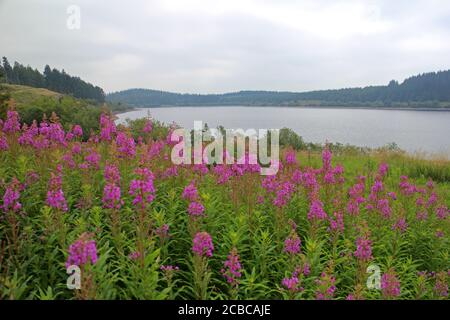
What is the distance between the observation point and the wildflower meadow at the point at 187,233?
11.8 ft

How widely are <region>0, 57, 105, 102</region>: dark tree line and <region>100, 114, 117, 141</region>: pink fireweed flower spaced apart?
371 feet

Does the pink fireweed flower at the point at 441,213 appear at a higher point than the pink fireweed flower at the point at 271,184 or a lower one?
lower

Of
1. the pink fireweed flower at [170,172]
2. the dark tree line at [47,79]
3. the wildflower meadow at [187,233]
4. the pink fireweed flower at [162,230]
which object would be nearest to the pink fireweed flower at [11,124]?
the wildflower meadow at [187,233]

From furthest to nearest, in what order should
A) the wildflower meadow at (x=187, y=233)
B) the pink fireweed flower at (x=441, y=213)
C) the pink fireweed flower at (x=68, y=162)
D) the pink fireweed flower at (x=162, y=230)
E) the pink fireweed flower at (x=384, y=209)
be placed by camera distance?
the pink fireweed flower at (x=441, y=213)
the pink fireweed flower at (x=384, y=209)
the pink fireweed flower at (x=68, y=162)
the pink fireweed flower at (x=162, y=230)
the wildflower meadow at (x=187, y=233)

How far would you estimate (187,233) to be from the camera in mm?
4945

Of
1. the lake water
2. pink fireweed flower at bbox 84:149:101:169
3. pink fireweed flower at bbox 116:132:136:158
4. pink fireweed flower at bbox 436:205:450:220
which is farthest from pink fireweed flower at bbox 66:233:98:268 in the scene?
the lake water

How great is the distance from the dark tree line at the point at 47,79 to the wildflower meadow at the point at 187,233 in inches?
4516

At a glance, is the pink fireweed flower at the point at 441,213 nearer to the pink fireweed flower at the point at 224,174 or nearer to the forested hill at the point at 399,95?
the pink fireweed flower at the point at 224,174

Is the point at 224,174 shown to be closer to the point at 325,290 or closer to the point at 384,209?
the point at 384,209

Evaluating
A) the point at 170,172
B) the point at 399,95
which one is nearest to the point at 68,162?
the point at 170,172

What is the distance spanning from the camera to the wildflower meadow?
3.61 meters

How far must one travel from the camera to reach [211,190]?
6.20 meters
